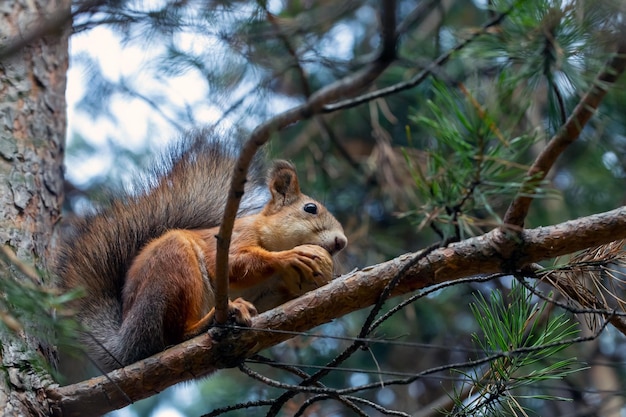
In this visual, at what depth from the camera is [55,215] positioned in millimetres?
2416

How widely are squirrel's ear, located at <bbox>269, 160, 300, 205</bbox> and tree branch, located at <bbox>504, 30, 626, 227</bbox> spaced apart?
1064 mm

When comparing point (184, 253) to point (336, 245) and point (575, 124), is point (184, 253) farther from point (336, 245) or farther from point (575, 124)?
point (575, 124)

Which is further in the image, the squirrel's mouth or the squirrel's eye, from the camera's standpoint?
the squirrel's eye

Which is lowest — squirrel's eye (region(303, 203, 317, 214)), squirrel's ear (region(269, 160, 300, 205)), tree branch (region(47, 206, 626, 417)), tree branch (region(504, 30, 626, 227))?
tree branch (region(47, 206, 626, 417))

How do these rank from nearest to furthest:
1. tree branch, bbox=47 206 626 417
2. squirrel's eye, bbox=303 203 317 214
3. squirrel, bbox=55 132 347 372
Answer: tree branch, bbox=47 206 626 417 → squirrel, bbox=55 132 347 372 → squirrel's eye, bbox=303 203 317 214

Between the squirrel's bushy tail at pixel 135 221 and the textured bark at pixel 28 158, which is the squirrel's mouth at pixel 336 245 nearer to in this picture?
the squirrel's bushy tail at pixel 135 221

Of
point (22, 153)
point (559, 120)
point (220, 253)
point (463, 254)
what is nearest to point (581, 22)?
point (559, 120)

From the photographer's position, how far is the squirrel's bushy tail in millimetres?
2287

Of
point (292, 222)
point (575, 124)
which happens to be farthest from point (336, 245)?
point (575, 124)

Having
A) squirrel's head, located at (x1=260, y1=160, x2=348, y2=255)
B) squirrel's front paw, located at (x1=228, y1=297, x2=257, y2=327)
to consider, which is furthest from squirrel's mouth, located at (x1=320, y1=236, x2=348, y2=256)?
squirrel's front paw, located at (x1=228, y1=297, x2=257, y2=327)

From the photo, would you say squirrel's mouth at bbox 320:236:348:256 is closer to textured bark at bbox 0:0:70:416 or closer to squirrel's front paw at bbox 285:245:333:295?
squirrel's front paw at bbox 285:245:333:295

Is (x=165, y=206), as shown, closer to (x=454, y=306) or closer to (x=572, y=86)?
(x=572, y=86)

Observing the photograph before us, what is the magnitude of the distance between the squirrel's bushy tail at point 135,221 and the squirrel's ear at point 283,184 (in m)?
0.19

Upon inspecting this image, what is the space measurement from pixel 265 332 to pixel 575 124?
2.87ft
